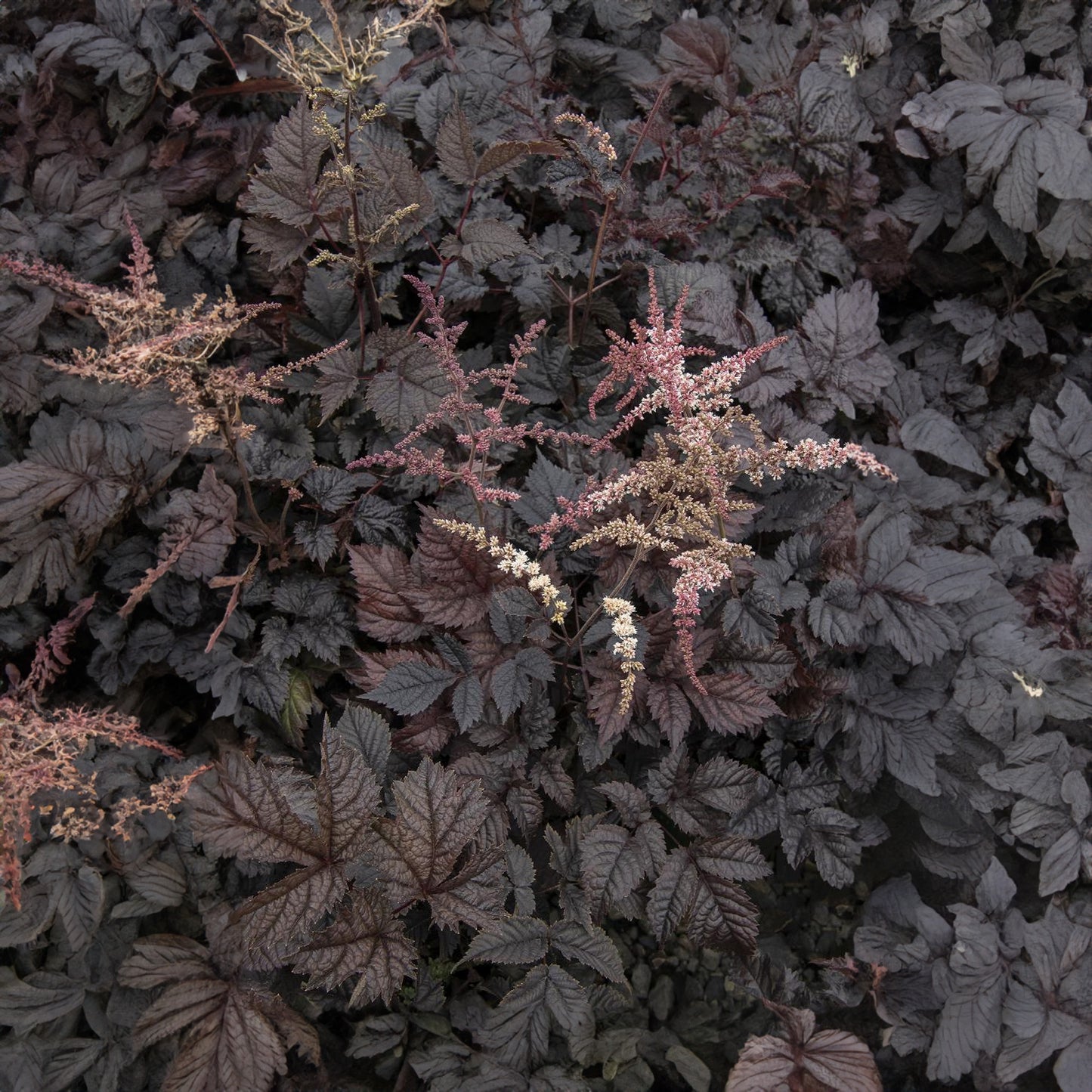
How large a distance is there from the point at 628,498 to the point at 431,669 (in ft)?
1.74

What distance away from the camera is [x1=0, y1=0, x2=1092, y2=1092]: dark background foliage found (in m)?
1.64

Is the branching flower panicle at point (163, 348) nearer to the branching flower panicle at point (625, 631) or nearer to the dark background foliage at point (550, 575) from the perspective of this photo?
the dark background foliage at point (550, 575)

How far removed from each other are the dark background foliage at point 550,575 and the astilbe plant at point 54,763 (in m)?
0.06

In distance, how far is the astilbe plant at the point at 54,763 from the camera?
1470 millimetres

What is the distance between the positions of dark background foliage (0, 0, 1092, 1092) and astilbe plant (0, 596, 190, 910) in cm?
6

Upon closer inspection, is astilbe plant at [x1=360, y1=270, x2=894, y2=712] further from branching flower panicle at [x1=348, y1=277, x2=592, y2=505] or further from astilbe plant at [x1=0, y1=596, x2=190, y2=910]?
astilbe plant at [x1=0, y1=596, x2=190, y2=910]

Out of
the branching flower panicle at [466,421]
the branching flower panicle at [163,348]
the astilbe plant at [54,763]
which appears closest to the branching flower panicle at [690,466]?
the branching flower panicle at [466,421]

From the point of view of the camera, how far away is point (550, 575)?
5.68 feet

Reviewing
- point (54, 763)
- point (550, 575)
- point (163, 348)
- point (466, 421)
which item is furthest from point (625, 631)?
point (54, 763)

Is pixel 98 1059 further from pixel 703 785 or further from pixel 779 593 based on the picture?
pixel 779 593

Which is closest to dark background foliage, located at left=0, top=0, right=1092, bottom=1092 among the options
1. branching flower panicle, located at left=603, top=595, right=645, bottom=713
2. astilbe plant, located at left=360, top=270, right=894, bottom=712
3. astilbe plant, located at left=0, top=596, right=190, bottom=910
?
astilbe plant, located at left=0, top=596, right=190, bottom=910

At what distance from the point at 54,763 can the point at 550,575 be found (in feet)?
2.95

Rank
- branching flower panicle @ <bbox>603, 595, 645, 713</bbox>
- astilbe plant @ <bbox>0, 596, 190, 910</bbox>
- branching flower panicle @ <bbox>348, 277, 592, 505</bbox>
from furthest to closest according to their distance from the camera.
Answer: branching flower panicle @ <bbox>348, 277, 592, 505</bbox> → astilbe plant @ <bbox>0, 596, 190, 910</bbox> → branching flower panicle @ <bbox>603, 595, 645, 713</bbox>

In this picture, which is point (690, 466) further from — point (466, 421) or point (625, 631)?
point (466, 421)
